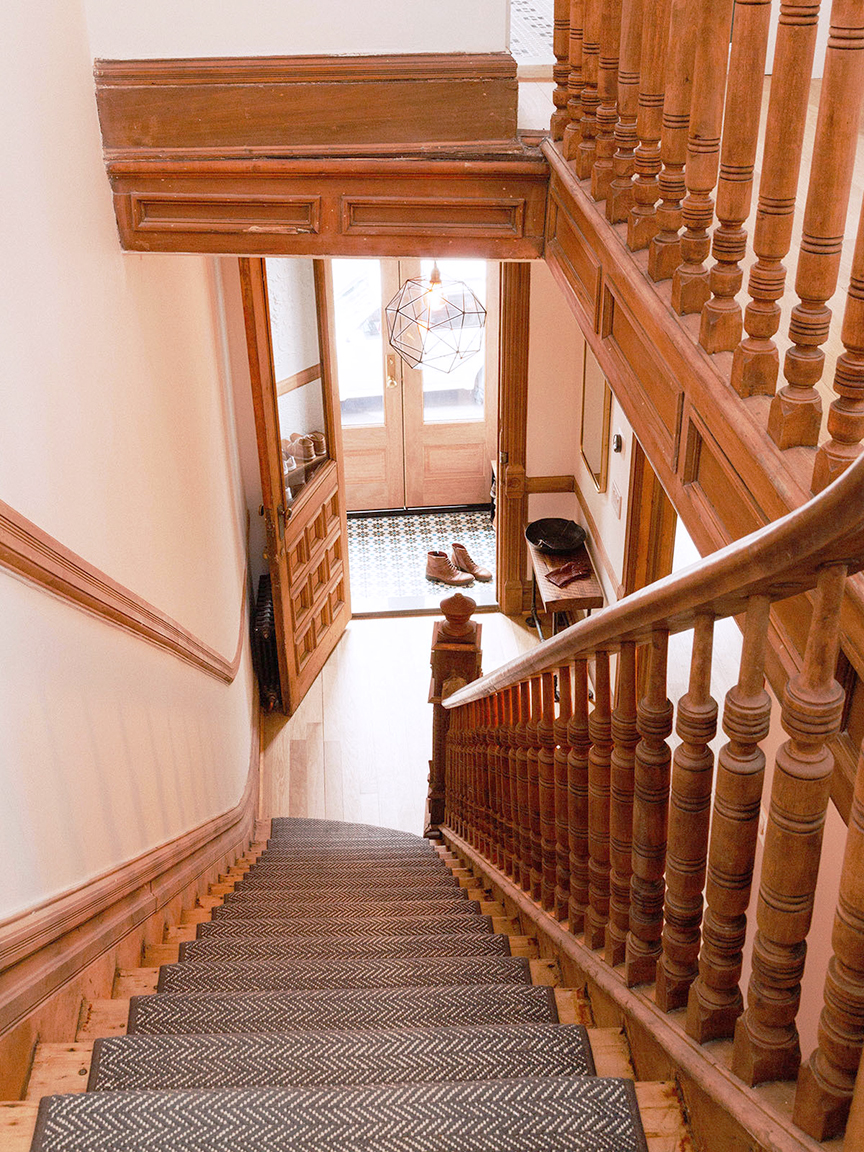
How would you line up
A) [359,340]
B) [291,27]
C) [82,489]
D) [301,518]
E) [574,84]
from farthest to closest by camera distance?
[359,340]
[301,518]
[291,27]
[574,84]
[82,489]

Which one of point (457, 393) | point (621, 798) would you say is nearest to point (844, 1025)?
point (621, 798)

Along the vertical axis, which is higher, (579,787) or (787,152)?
(787,152)

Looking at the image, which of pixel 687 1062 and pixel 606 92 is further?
pixel 606 92

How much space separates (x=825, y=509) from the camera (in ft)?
2.64

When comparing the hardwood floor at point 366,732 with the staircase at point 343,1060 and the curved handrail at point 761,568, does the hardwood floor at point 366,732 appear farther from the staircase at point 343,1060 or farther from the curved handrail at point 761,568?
the curved handrail at point 761,568

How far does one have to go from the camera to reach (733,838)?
41.9 inches

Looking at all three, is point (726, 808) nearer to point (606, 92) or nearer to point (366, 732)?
point (606, 92)

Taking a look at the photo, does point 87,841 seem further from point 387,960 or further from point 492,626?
point 492,626

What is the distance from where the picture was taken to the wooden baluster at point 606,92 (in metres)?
1.97

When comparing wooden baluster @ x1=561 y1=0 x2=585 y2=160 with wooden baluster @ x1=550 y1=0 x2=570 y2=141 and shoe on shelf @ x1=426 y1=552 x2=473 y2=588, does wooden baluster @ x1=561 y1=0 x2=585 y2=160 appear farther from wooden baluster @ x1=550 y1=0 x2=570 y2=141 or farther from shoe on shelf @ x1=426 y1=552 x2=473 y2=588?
shoe on shelf @ x1=426 y1=552 x2=473 y2=588

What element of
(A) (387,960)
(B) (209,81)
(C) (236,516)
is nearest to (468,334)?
(C) (236,516)

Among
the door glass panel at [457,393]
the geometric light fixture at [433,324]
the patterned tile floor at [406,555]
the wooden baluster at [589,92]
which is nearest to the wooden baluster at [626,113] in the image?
the wooden baluster at [589,92]

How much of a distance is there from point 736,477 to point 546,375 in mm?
4883

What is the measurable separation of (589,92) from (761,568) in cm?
162
